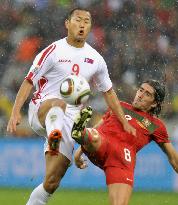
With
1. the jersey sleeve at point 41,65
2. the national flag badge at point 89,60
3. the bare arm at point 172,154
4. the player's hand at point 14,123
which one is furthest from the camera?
the bare arm at point 172,154

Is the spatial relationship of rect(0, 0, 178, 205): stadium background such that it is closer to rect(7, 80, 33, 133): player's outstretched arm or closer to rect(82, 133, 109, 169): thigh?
rect(82, 133, 109, 169): thigh

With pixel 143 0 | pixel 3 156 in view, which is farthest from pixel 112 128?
pixel 143 0

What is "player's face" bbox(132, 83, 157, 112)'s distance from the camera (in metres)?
7.24

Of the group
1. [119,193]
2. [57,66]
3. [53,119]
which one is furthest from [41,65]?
[119,193]

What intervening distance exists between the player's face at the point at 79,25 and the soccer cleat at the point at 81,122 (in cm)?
81

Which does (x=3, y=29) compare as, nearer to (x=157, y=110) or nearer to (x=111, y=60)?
(x=111, y=60)

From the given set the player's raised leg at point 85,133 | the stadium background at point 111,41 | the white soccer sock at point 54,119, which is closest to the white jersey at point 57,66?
the white soccer sock at point 54,119

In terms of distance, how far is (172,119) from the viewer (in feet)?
37.5

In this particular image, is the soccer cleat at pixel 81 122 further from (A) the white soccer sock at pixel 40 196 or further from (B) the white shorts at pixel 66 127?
(A) the white soccer sock at pixel 40 196

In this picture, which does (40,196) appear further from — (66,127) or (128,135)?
(128,135)

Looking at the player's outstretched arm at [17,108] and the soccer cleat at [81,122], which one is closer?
the soccer cleat at [81,122]

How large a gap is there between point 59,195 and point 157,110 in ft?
10.1

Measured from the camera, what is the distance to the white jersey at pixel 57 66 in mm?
6906

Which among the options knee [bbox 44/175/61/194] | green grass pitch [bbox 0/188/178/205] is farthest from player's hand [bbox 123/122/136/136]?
green grass pitch [bbox 0/188/178/205]
